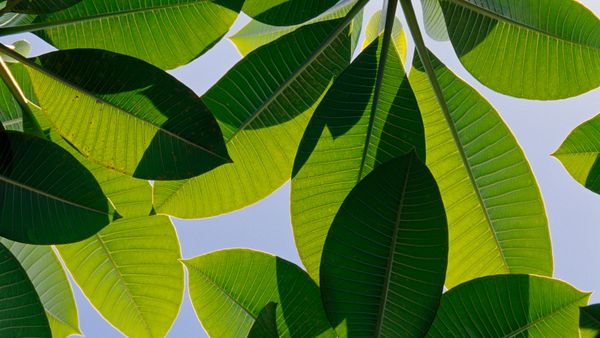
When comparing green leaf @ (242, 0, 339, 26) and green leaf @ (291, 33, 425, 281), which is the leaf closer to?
green leaf @ (242, 0, 339, 26)

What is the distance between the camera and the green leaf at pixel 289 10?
1474 millimetres

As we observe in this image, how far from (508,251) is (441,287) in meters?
0.49

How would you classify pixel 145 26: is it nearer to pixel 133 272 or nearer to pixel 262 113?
pixel 262 113

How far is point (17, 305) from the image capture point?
131 centimetres

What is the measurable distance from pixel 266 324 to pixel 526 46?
0.86m

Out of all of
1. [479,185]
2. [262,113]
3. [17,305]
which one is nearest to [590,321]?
[479,185]

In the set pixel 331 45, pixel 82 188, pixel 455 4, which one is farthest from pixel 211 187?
pixel 455 4

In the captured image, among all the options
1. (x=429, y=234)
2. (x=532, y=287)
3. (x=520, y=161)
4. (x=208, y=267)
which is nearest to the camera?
(x=429, y=234)

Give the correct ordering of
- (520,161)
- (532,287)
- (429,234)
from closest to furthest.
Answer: (429,234), (532,287), (520,161)

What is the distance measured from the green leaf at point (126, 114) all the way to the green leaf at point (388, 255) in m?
0.29

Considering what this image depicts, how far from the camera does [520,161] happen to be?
1553mm

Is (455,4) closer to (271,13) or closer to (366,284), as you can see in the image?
(271,13)

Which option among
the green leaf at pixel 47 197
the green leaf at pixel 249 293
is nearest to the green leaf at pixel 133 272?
the green leaf at pixel 249 293

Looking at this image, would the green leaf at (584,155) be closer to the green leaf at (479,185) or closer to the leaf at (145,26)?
the green leaf at (479,185)
